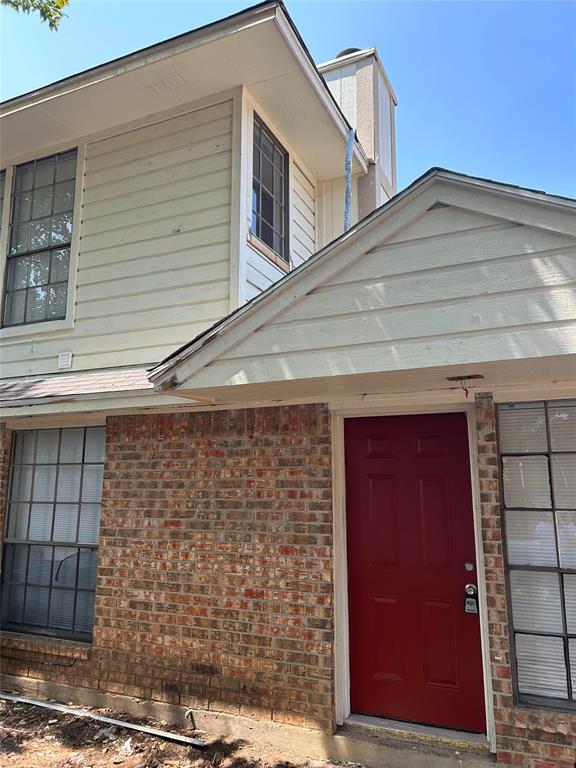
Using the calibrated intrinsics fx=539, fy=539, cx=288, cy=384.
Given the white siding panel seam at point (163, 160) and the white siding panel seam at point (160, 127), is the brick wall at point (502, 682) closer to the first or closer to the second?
the white siding panel seam at point (163, 160)

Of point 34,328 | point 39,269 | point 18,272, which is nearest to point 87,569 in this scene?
point 34,328

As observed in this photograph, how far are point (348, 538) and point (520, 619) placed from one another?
4.23 feet

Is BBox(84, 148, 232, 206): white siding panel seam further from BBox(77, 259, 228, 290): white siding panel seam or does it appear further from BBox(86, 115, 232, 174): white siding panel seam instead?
BBox(77, 259, 228, 290): white siding panel seam

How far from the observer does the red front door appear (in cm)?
379

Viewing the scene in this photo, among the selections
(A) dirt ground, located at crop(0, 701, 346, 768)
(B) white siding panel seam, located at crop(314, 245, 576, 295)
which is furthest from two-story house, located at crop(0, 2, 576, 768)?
(A) dirt ground, located at crop(0, 701, 346, 768)

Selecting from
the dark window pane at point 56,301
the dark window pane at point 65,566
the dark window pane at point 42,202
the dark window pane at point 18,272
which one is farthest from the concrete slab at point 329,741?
the dark window pane at point 42,202

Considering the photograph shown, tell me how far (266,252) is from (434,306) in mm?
2697

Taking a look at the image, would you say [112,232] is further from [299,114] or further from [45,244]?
[299,114]

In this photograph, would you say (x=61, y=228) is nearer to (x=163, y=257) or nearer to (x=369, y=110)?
(x=163, y=257)

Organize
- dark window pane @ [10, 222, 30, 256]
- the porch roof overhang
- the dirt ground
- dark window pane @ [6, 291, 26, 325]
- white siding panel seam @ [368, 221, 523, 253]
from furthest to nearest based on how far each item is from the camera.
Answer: dark window pane @ [10, 222, 30, 256]
dark window pane @ [6, 291, 26, 325]
the porch roof overhang
the dirt ground
white siding panel seam @ [368, 221, 523, 253]

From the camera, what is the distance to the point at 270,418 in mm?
4422

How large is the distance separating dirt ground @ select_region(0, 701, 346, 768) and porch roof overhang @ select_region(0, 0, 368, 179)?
18.5ft

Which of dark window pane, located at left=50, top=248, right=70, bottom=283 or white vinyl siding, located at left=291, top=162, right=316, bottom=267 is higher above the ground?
white vinyl siding, located at left=291, top=162, right=316, bottom=267

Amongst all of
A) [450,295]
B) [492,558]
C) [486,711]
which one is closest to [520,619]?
[492,558]
